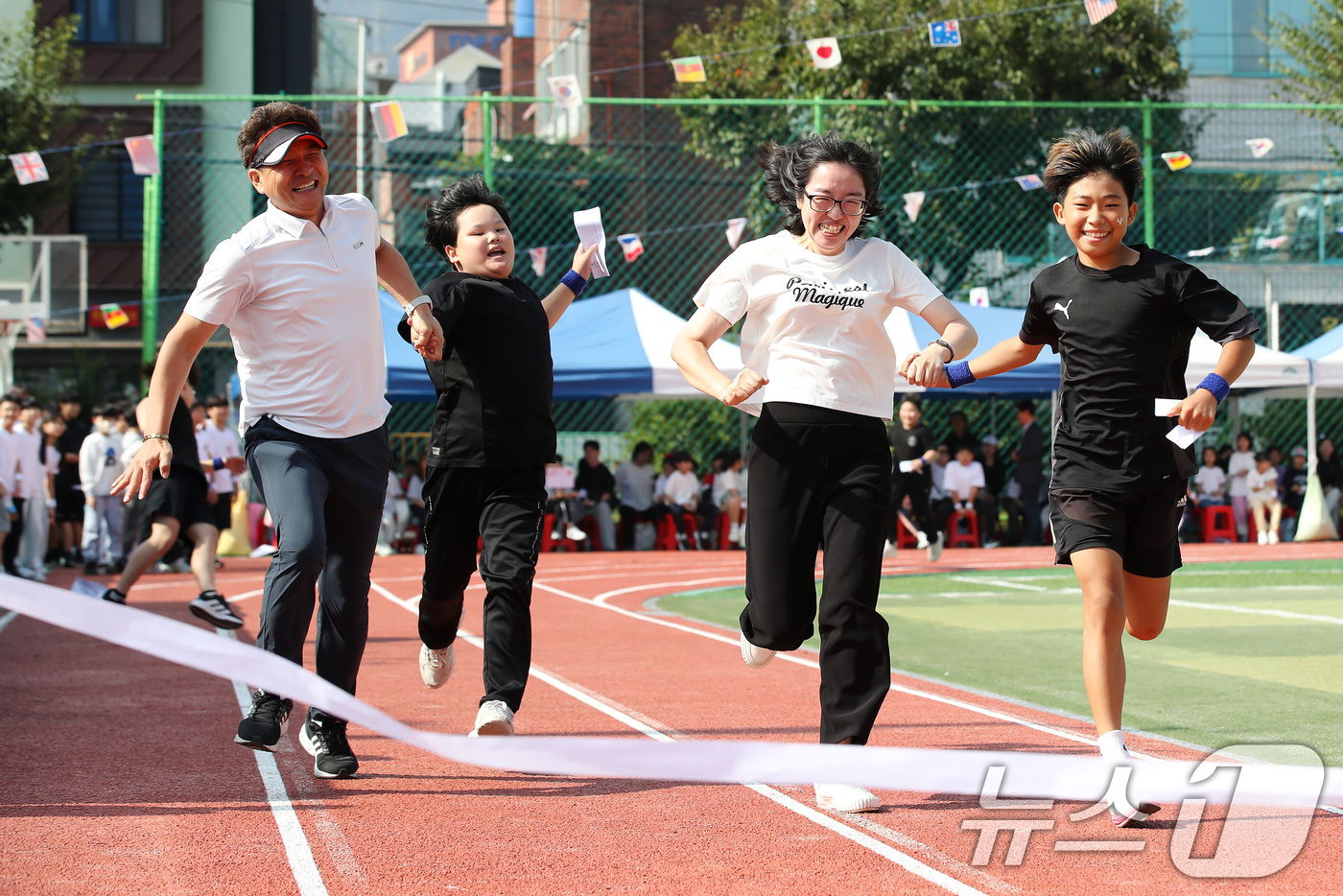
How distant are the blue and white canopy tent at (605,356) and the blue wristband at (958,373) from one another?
39.1 feet

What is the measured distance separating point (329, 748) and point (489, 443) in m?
1.14

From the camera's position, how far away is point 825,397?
4516 millimetres

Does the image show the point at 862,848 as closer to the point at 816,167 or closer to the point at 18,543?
the point at 816,167

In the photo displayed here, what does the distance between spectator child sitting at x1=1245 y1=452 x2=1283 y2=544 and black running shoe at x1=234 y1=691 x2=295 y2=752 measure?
674 inches

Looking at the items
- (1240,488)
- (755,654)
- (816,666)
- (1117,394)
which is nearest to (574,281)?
(755,654)

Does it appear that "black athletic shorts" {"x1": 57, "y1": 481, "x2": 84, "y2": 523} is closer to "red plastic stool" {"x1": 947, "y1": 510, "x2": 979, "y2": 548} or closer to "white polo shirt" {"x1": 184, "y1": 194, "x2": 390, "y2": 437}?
"red plastic stool" {"x1": 947, "y1": 510, "x2": 979, "y2": 548}

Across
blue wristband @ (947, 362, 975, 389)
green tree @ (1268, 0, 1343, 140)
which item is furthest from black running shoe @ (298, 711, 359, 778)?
green tree @ (1268, 0, 1343, 140)

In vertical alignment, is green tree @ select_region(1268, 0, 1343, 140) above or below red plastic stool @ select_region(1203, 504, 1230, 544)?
above

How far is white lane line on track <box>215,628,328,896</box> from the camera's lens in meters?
3.58

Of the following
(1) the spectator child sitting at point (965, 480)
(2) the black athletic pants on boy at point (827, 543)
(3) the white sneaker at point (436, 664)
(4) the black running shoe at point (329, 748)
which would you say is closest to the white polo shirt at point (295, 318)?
(4) the black running shoe at point (329, 748)

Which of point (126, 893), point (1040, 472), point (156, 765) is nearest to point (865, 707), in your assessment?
point (126, 893)

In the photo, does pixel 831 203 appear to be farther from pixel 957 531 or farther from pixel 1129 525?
pixel 957 531

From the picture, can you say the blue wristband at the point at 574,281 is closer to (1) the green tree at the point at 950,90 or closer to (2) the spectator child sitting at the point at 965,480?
(2) the spectator child sitting at the point at 965,480

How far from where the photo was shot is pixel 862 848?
389 cm
